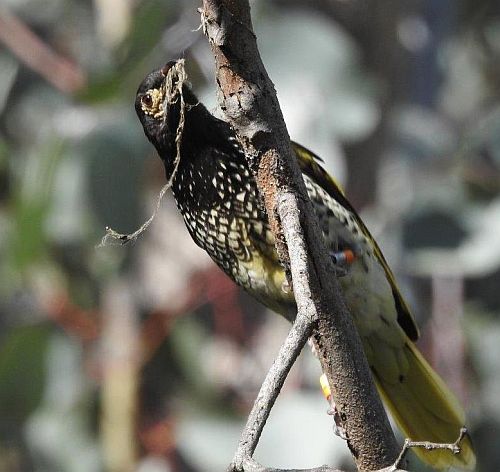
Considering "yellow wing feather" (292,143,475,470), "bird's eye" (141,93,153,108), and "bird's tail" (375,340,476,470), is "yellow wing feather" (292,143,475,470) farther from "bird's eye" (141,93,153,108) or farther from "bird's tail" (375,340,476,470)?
"bird's eye" (141,93,153,108)

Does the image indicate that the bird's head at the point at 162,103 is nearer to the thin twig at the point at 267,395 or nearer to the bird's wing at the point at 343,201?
the bird's wing at the point at 343,201

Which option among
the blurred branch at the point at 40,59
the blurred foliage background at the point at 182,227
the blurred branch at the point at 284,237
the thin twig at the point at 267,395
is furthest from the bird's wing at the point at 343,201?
the blurred branch at the point at 40,59

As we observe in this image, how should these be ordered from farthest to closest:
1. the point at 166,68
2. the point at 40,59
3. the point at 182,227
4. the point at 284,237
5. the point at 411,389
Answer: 1. the point at 182,227
2. the point at 40,59
3. the point at 411,389
4. the point at 166,68
5. the point at 284,237

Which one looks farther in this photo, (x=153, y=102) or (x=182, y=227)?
(x=182, y=227)

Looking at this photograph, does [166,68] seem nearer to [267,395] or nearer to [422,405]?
[267,395]

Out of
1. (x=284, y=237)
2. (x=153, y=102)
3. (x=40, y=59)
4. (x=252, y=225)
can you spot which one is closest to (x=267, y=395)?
(x=284, y=237)

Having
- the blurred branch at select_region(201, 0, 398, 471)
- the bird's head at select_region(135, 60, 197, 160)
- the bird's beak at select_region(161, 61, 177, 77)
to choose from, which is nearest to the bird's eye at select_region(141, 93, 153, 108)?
the bird's head at select_region(135, 60, 197, 160)

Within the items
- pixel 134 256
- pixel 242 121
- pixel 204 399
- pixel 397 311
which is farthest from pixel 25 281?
pixel 242 121
